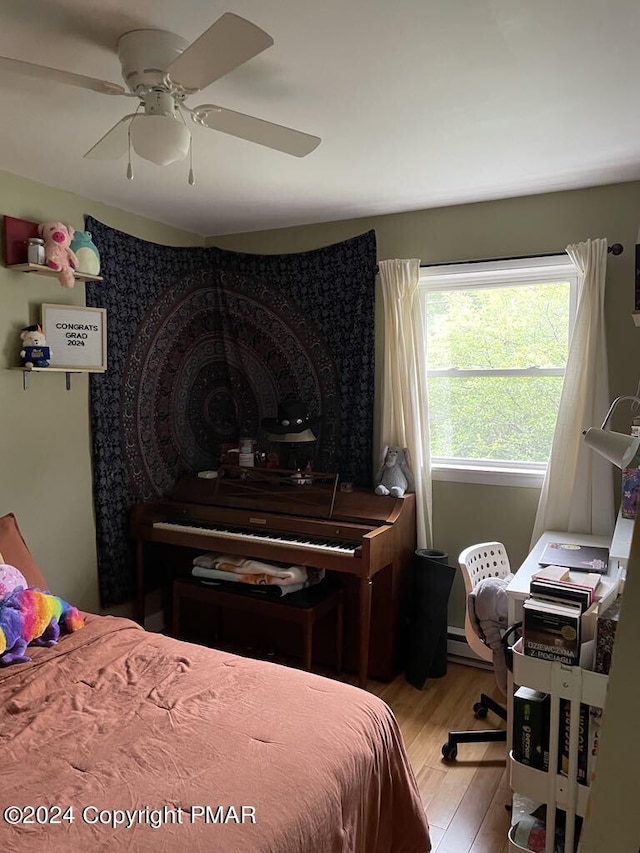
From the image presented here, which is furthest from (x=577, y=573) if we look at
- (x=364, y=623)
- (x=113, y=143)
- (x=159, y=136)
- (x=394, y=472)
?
(x=113, y=143)

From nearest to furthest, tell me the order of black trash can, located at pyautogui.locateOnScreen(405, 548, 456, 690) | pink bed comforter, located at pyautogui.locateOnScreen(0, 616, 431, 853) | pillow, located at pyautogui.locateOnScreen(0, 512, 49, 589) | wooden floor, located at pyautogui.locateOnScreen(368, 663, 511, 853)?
pink bed comforter, located at pyautogui.locateOnScreen(0, 616, 431, 853)
wooden floor, located at pyautogui.locateOnScreen(368, 663, 511, 853)
pillow, located at pyautogui.locateOnScreen(0, 512, 49, 589)
black trash can, located at pyautogui.locateOnScreen(405, 548, 456, 690)

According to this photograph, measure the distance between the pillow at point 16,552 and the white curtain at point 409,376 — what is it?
6.15 feet

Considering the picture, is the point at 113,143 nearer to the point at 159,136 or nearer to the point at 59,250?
the point at 159,136

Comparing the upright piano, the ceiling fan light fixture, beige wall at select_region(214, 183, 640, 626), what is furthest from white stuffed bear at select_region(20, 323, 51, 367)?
beige wall at select_region(214, 183, 640, 626)

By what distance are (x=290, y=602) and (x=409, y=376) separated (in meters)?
1.34

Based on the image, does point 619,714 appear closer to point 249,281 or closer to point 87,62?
point 87,62

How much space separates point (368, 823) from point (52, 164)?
280 cm

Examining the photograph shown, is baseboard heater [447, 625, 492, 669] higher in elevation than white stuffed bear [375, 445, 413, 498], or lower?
lower

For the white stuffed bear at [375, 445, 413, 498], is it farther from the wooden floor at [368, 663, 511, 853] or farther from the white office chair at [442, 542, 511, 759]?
the wooden floor at [368, 663, 511, 853]

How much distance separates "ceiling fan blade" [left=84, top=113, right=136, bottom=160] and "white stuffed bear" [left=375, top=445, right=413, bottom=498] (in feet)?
6.57

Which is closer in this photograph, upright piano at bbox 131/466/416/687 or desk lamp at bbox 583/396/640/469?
desk lamp at bbox 583/396/640/469

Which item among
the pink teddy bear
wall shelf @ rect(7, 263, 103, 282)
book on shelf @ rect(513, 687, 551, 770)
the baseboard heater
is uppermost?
the pink teddy bear

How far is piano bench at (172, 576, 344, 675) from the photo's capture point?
3.05 m

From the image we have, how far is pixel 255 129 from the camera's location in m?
1.86
